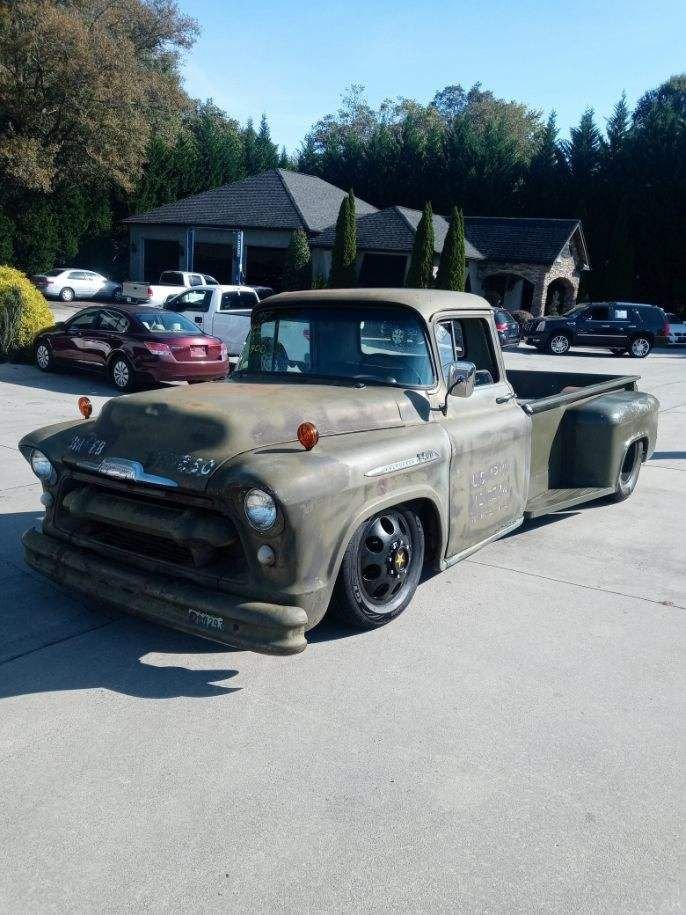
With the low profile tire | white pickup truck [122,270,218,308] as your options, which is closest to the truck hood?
the low profile tire

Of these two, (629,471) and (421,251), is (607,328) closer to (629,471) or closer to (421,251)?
(421,251)

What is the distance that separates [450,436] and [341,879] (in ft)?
8.87

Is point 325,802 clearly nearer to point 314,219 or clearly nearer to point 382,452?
point 382,452

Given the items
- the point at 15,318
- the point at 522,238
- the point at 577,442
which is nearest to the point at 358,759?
the point at 577,442

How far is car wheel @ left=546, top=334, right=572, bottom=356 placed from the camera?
26391 millimetres

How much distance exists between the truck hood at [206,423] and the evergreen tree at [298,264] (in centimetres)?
2787

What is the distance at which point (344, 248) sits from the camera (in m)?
30.1

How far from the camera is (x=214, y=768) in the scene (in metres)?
3.26

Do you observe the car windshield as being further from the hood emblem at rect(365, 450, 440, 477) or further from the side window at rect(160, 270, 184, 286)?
the side window at rect(160, 270, 184, 286)

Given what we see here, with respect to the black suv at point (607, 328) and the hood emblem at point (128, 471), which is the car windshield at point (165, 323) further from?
the black suv at point (607, 328)

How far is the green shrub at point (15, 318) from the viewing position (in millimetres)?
15602

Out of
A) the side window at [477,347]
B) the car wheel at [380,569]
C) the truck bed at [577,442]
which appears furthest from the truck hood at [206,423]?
A: the truck bed at [577,442]

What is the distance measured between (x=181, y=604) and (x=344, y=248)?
90.8 feet

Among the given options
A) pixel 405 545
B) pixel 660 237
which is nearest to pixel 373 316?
pixel 405 545
